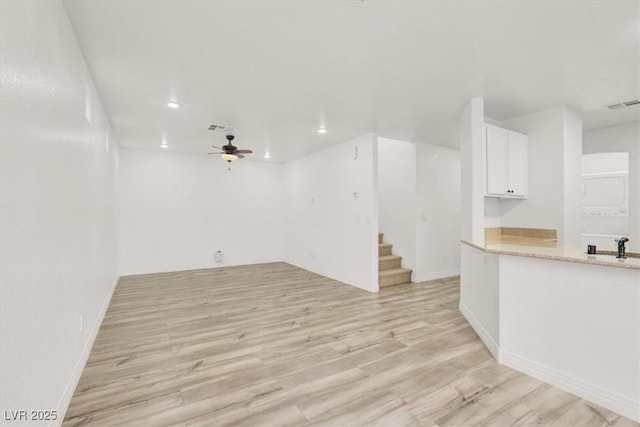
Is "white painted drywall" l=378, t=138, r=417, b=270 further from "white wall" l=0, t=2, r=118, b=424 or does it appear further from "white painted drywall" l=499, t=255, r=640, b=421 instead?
"white wall" l=0, t=2, r=118, b=424

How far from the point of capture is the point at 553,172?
395 centimetres

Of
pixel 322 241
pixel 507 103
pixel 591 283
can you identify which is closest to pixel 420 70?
pixel 507 103

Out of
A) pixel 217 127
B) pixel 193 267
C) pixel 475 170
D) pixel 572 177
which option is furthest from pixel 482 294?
pixel 193 267

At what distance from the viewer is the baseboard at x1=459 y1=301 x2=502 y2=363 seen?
2737 millimetres

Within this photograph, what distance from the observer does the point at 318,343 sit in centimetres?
308

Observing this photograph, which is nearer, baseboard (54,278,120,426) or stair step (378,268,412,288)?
baseboard (54,278,120,426)

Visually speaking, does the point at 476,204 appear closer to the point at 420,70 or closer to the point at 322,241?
the point at 420,70

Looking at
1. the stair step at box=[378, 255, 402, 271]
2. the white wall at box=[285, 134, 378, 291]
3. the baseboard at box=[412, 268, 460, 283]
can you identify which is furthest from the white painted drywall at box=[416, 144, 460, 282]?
the white wall at box=[285, 134, 378, 291]

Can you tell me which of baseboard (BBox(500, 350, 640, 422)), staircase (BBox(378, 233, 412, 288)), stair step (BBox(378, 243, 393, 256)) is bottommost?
baseboard (BBox(500, 350, 640, 422))

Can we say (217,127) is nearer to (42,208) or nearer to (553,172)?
(42,208)

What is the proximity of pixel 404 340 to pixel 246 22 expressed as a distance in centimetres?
323

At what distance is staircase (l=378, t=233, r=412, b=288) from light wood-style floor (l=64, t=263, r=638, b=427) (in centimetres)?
98

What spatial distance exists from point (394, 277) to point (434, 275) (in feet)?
3.36

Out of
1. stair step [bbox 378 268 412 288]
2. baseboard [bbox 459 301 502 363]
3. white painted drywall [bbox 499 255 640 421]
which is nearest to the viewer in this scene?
white painted drywall [bbox 499 255 640 421]
